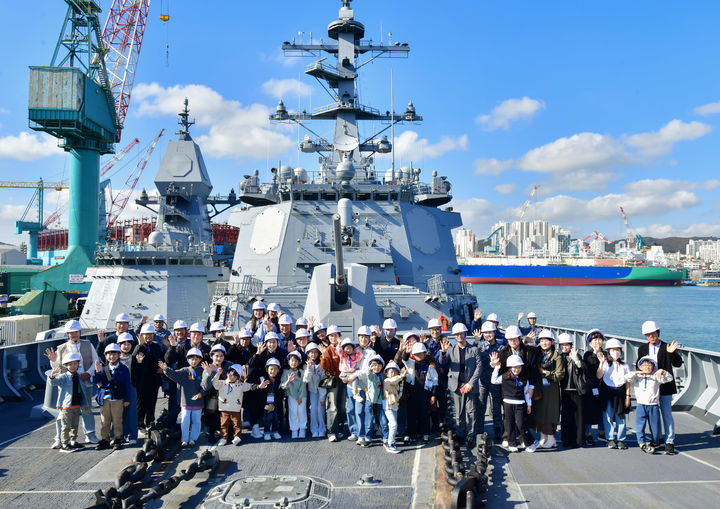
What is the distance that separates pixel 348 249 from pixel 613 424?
7535 millimetres


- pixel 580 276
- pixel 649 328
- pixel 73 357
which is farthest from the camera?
pixel 580 276

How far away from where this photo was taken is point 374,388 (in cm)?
539

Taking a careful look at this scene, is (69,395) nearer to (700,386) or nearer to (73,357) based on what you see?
(73,357)

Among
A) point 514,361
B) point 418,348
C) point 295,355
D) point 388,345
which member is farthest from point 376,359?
point 514,361

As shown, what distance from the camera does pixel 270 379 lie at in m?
5.62

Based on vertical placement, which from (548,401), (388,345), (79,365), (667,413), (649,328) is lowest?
(667,413)

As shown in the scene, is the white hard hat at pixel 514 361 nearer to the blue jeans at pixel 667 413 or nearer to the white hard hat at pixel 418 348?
the white hard hat at pixel 418 348

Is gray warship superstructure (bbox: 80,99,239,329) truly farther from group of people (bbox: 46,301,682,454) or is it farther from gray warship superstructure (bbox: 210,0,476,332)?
group of people (bbox: 46,301,682,454)

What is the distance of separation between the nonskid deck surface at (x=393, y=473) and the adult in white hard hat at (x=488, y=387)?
35 cm

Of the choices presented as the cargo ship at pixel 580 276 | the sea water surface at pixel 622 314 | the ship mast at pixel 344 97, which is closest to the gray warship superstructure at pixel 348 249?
the ship mast at pixel 344 97

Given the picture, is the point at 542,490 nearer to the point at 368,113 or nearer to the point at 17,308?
the point at 368,113

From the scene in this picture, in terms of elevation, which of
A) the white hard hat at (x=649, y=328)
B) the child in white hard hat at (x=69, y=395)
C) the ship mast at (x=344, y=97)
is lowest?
the child in white hard hat at (x=69, y=395)

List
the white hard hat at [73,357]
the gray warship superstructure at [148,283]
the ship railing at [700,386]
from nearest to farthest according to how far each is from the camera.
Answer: the white hard hat at [73,357] → the ship railing at [700,386] → the gray warship superstructure at [148,283]

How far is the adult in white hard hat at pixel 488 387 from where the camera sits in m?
5.40
